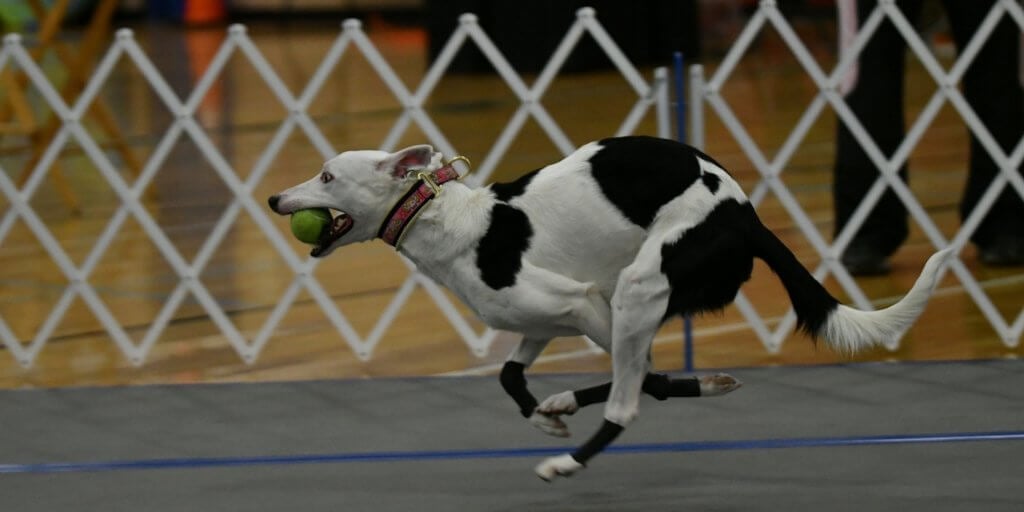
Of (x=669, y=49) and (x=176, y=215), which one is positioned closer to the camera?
(x=176, y=215)

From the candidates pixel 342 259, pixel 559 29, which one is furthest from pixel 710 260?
pixel 559 29

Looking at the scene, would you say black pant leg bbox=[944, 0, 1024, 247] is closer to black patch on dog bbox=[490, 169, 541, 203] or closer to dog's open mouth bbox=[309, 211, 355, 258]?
black patch on dog bbox=[490, 169, 541, 203]

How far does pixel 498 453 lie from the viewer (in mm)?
3061

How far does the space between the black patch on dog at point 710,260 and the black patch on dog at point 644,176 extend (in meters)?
0.08

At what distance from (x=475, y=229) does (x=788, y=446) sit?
85 cm

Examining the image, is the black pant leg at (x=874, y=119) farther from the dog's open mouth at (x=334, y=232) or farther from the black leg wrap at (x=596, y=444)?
the dog's open mouth at (x=334, y=232)

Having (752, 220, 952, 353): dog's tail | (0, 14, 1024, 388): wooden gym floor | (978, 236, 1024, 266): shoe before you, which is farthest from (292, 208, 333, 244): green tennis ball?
(978, 236, 1024, 266): shoe

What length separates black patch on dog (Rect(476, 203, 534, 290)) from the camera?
2564 mm

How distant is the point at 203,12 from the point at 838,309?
13795 millimetres

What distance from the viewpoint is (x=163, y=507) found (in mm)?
2768

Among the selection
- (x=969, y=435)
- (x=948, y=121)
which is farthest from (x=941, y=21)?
(x=969, y=435)

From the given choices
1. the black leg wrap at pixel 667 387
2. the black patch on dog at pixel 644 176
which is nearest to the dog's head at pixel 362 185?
the black patch on dog at pixel 644 176

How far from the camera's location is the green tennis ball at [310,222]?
2621 mm

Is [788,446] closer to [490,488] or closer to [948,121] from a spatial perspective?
[490,488]
